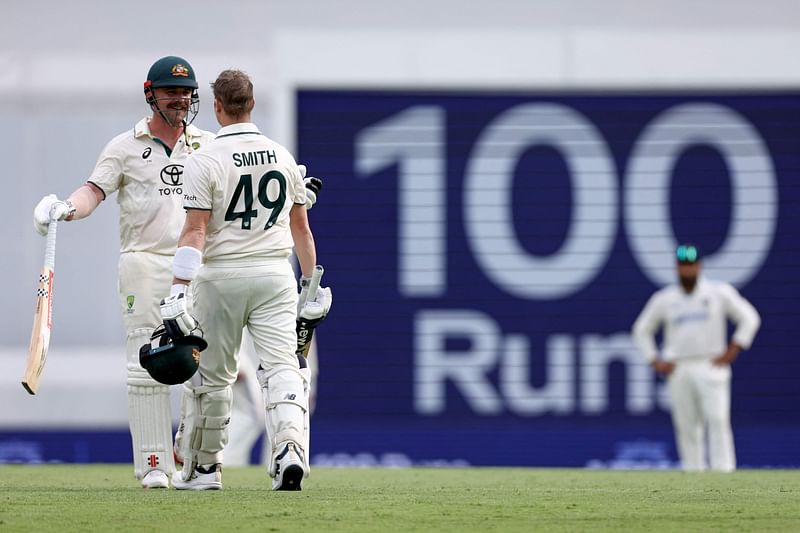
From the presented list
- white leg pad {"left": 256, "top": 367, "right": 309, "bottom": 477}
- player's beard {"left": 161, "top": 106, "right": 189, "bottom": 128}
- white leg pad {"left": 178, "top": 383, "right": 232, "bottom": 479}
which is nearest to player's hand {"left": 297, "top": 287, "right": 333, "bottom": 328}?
white leg pad {"left": 256, "top": 367, "right": 309, "bottom": 477}

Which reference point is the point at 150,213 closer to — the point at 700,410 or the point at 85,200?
the point at 85,200

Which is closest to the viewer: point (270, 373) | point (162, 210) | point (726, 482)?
point (270, 373)

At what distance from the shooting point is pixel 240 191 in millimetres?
6871

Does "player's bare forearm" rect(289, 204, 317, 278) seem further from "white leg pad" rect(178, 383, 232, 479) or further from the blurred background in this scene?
the blurred background

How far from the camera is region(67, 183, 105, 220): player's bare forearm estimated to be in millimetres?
7508

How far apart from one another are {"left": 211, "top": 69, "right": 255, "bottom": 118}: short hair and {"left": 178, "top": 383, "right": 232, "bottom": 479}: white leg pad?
1.25 metres

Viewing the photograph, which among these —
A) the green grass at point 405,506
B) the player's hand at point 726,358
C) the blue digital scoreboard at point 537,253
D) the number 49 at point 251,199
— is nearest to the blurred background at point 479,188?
the blue digital scoreboard at point 537,253

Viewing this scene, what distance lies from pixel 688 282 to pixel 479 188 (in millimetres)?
2382

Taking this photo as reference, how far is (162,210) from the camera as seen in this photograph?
25.1ft

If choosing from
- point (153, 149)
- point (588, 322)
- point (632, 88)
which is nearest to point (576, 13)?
point (632, 88)

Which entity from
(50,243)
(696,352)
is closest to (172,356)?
(50,243)

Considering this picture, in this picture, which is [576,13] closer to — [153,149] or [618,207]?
[618,207]

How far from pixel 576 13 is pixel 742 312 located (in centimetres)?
346

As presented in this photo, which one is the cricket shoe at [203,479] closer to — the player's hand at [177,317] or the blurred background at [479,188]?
the player's hand at [177,317]
